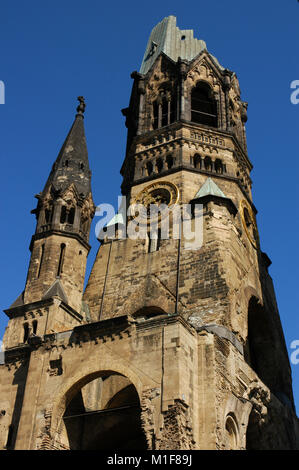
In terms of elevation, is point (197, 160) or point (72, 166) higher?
point (197, 160)

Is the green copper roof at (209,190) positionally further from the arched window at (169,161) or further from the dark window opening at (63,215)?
the dark window opening at (63,215)

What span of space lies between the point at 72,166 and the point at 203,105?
1102cm

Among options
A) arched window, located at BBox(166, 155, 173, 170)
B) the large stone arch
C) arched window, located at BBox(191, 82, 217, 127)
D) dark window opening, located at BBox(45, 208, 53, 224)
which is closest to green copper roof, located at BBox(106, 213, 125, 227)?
dark window opening, located at BBox(45, 208, 53, 224)

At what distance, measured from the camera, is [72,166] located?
33781 millimetres

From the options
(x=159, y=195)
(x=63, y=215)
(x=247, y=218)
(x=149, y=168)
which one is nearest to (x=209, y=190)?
(x=159, y=195)

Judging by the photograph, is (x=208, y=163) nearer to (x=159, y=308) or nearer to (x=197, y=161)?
(x=197, y=161)

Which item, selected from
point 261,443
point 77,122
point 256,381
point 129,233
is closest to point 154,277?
point 129,233

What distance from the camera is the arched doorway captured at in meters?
24.6

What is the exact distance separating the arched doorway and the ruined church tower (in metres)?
0.05

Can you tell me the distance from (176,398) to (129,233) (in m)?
12.5

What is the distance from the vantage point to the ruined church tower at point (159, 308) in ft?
76.9

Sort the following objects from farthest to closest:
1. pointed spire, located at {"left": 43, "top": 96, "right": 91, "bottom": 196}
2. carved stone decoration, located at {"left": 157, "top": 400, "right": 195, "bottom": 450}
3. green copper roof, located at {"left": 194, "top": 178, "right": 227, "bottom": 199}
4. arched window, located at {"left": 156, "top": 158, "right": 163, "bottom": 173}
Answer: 1. arched window, located at {"left": 156, "top": 158, "right": 163, "bottom": 173}
2. pointed spire, located at {"left": 43, "top": 96, "right": 91, "bottom": 196}
3. green copper roof, located at {"left": 194, "top": 178, "right": 227, "bottom": 199}
4. carved stone decoration, located at {"left": 157, "top": 400, "right": 195, "bottom": 450}

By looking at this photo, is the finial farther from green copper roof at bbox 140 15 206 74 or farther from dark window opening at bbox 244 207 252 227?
dark window opening at bbox 244 207 252 227

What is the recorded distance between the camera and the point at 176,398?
2178 centimetres
